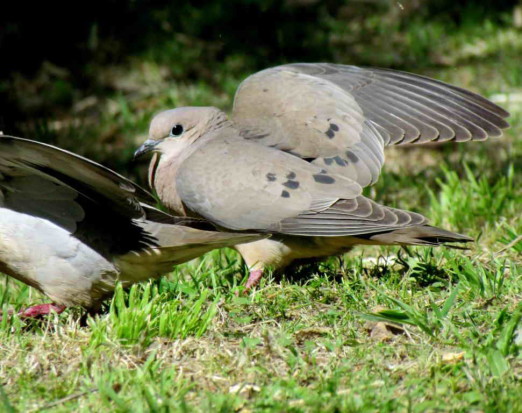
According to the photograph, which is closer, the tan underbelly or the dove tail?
the dove tail

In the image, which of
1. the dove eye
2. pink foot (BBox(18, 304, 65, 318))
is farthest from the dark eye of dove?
pink foot (BBox(18, 304, 65, 318))

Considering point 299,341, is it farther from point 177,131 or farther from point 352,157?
point 177,131

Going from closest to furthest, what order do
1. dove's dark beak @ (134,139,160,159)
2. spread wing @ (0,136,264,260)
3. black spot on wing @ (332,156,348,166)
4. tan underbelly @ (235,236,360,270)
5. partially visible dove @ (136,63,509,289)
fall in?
spread wing @ (0,136,264,260) < partially visible dove @ (136,63,509,289) < tan underbelly @ (235,236,360,270) < black spot on wing @ (332,156,348,166) < dove's dark beak @ (134,139,160,159)

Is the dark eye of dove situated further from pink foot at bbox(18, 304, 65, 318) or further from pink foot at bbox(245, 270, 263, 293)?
pink foot at bbox(18, 304, 65, 318)

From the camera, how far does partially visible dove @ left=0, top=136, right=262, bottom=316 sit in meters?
4.07

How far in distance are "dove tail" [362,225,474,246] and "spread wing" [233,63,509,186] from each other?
0.41 metres

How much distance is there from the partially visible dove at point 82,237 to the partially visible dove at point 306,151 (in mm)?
473

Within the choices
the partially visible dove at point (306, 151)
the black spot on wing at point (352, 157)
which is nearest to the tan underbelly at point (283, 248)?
the partially visible dove at point (306, 151)

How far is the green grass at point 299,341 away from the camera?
10.3 feet

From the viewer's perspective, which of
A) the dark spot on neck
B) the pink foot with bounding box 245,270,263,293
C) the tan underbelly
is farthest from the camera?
the dark spot on neck

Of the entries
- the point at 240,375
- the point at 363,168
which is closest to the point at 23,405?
the point at 240,375

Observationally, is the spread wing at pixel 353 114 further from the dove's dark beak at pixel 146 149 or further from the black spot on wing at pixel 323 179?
the dove's dark beak at pixel 146 149

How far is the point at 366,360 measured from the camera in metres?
3.49

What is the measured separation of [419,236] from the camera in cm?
444
